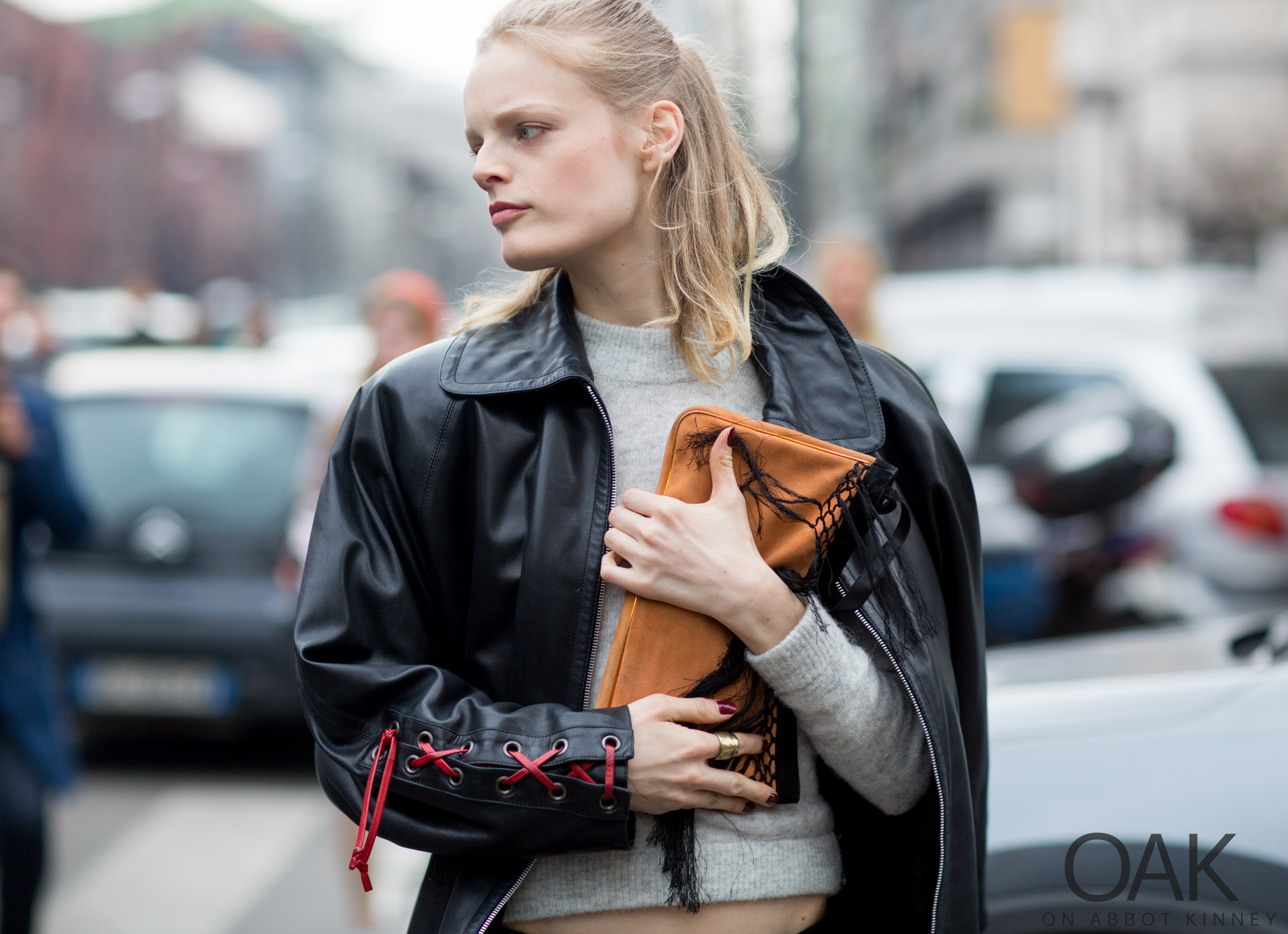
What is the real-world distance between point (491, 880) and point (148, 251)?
46564 millimetres

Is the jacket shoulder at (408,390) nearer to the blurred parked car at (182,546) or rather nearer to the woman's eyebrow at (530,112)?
the woman's eyebrow at (530,112)

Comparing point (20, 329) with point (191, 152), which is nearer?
point (20, 329)

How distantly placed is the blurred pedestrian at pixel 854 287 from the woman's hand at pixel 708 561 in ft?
12.5

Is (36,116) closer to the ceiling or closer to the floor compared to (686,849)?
closer to the ceiling

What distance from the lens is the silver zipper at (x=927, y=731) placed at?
5.82ft

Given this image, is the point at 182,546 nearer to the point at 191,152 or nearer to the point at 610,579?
the point at 610,579

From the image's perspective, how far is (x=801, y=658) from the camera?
1.72 metres

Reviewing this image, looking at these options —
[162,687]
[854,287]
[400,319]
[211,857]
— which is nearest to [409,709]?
[400,319]

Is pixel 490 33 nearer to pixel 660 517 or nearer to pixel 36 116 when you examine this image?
pixel 660 517

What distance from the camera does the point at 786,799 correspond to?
1774mm

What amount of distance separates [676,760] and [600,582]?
26 centimetres

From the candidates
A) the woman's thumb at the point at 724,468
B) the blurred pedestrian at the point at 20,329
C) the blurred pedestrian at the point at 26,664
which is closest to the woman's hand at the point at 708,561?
the woman's thumb at the point at 724,468

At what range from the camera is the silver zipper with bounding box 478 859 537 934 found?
170 cm

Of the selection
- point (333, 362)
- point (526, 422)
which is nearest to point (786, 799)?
point (526, 422)
